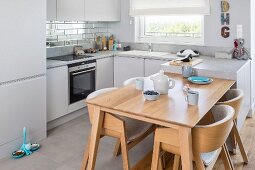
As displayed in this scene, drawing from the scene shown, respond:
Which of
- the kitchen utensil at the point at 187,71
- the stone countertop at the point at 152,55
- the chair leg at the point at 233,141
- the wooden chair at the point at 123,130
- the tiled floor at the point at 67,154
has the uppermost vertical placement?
the stone countertop at the point at 152,55

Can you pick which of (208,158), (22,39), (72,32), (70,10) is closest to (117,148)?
(208,158)

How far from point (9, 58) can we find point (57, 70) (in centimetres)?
81

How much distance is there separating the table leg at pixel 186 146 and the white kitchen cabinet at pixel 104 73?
8.70 feet

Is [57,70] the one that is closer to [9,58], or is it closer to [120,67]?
[9,58]

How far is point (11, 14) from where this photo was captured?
2602mm

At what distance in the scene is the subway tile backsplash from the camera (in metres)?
3.90

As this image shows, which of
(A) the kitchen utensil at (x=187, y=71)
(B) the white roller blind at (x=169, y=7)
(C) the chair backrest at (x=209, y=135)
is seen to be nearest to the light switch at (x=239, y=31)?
(B) the white roller blind at (x=169, y=7)

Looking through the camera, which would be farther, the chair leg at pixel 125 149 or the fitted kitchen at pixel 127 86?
the chair leg at pixel 125 149

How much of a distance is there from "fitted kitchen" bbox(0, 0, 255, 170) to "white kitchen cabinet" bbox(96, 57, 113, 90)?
2cm

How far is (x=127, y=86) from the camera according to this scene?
101 inches

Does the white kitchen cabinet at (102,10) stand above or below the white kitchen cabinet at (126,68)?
above

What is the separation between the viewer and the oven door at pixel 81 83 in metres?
3.70

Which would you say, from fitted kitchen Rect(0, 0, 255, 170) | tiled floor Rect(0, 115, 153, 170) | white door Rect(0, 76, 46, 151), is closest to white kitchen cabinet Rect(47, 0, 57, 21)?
fitted kitchen Rect(0, 0, 255, 170)

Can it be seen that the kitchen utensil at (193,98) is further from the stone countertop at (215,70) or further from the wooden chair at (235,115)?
the stone countertop at (215,70)
